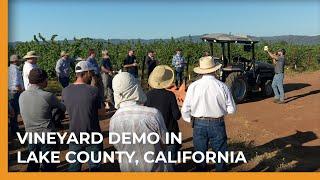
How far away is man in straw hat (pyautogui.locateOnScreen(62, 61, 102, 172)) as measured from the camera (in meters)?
4.93

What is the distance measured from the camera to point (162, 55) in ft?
92.8

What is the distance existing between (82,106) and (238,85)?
26.2ft

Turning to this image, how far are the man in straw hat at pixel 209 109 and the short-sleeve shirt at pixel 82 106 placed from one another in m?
0.98

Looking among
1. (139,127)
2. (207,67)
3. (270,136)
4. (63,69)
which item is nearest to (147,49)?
(63,69)

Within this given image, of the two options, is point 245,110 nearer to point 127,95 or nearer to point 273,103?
point 273,103

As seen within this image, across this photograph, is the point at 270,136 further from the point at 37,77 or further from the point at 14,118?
the point at 37,77

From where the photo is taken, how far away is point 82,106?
4.93m

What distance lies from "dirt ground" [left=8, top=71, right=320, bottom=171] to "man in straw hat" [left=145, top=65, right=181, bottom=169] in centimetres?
123

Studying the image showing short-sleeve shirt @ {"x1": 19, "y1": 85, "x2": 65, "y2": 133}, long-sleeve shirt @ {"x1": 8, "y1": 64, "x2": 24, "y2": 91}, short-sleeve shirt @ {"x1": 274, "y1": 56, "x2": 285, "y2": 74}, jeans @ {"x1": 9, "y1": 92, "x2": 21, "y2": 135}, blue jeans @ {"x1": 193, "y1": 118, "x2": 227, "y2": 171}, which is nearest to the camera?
short-sleeve shirt @ {"x1": 19, "y1": 85, "x2": 65, "y2": 133}

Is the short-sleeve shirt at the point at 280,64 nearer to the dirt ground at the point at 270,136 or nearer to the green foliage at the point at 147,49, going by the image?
the dirt ground at the point at 270,136

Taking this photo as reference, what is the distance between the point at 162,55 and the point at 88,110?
924 inches

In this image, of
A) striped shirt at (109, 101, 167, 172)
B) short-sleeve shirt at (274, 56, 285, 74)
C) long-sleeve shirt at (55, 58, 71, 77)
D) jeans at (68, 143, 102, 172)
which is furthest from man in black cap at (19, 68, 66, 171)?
short-sleeve shirt at (274, 56, 285, 74)

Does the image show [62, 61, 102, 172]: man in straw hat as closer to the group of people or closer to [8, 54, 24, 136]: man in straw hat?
the group of people

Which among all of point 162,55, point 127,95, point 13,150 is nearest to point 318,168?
point 127,95
